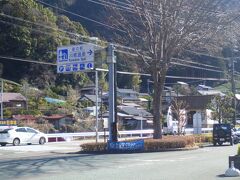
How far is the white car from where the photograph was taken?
114ft

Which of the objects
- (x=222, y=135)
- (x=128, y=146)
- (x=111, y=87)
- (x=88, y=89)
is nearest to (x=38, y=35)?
(x=88, y=89)

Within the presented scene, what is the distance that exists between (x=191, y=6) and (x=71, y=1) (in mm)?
45906

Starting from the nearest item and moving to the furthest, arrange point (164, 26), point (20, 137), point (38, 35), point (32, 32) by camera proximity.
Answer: point (164, 26) → point (20, 137) → point (32, 32) → point (38, 35)

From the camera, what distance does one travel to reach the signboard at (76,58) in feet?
96.6

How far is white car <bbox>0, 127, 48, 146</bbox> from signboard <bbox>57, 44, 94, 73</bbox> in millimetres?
7424

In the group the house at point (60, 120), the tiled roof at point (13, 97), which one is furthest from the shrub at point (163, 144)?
the tiled roof at point (13, 97)

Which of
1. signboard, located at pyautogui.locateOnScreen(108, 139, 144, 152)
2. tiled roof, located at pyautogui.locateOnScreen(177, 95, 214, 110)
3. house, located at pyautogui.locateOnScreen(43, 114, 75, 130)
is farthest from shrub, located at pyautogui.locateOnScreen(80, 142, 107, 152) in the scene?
tiled roof, located at pyautogui.locateOnScreen(177, 95, 214, 110)

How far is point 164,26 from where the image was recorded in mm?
29203

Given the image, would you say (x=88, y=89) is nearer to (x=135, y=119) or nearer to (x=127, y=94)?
(x=127, y=94)

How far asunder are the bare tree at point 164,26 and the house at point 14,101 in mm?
43035

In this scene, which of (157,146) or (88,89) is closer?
(157,146)

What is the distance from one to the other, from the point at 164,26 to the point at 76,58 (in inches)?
237

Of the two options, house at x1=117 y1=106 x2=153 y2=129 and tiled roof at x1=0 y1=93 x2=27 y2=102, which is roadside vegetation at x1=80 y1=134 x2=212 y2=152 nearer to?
house at x1=117 y1=106 x2=153 y2=129

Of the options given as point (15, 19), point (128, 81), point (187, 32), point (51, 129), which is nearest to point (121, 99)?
point (128, 81)
